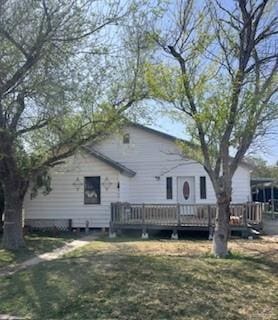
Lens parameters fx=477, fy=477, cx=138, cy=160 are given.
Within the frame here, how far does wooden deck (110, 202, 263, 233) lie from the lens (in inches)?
773

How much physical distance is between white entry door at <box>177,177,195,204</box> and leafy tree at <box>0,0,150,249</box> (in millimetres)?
10200

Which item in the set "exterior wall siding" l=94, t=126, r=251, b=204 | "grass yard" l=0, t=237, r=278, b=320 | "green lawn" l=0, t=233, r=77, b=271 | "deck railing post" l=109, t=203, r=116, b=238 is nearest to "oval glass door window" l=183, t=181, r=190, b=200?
"exterior wall siding" l=94, t=126, r=251, b=204

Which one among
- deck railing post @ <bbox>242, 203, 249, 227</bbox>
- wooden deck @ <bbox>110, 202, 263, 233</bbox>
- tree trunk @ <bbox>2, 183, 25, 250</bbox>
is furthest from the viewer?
wooden deck @ <bbox>110, 202, 263, 233</bbox>

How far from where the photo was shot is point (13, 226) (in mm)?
16031

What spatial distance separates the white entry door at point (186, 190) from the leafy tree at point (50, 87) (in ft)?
33.5

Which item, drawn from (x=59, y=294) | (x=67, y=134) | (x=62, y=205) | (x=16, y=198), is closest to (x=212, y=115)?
(x=67, y=134)

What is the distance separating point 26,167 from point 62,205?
8301 millimetres

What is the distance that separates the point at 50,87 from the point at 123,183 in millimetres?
12498

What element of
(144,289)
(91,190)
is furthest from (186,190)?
(144,289)

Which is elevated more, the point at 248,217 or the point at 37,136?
the point at 37,136

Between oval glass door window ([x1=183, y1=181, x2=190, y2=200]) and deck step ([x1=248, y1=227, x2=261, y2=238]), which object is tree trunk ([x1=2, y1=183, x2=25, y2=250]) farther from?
oval glass door window ([x1=183, y1=181, x2=190, y2=200])

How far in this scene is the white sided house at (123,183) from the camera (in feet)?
76.8

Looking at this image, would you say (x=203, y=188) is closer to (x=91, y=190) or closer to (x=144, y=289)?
(x=91, y=190)

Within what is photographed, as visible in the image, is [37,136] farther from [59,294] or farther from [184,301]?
[184,301]
